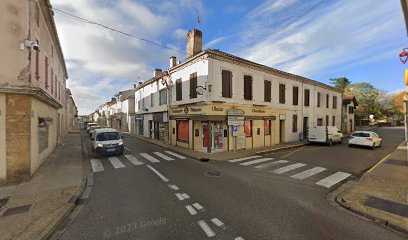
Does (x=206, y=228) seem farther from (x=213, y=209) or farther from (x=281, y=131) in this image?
(x=281, y=131)

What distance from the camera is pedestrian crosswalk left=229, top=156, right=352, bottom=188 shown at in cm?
758

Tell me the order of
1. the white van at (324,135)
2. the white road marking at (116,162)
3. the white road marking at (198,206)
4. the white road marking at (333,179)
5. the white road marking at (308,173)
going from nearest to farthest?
the white road marking at (198,206) → the white road marking at (333,179) → the white road marking at (308,173) → the white road marking at (116,162) → the white van at (324,135)

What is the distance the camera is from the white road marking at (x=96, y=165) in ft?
29.5

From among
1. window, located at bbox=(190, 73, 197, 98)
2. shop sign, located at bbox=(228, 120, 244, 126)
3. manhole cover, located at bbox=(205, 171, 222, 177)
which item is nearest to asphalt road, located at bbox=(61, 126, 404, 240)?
manhole cover, located at bbox=(205, 171, 222, 177)

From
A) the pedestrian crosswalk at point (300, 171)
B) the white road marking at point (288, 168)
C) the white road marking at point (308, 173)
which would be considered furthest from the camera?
the white road marking at point (288, 168)

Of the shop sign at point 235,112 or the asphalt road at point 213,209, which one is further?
the shop sign at point 235,112

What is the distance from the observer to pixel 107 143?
37.8ft

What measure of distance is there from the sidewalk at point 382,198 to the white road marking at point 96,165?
958 centimetres

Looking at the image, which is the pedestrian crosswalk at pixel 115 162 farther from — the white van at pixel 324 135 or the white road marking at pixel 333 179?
the white van at pixel 324 135

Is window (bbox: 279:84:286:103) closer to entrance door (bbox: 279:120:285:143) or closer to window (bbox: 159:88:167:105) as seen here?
entrance door (bbox: 279:120:285:143)

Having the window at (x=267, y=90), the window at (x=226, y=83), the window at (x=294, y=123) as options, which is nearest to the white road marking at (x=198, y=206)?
the window at (x=226, y=83)

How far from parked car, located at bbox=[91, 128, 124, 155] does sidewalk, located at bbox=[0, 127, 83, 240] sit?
2984mm

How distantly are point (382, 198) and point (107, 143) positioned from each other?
41.7 ft

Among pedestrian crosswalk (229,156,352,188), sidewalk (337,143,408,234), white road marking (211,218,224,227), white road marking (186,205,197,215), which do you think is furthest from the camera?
pedestrian crosswalk (229,156,352,188)
